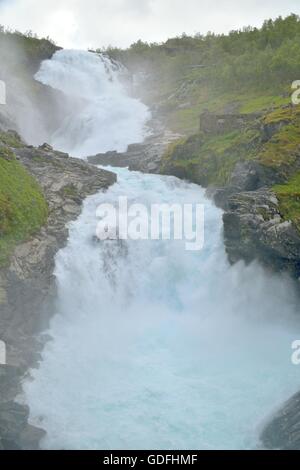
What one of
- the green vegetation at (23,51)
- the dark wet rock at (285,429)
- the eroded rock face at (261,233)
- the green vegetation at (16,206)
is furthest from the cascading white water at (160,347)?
the green vegetation at (23,51)

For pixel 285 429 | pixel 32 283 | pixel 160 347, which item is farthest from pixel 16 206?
pixel 285 429

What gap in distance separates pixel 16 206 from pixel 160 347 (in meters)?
9.94

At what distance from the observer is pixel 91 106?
200 ft

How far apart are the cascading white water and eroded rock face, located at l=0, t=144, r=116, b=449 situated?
738 millimetres

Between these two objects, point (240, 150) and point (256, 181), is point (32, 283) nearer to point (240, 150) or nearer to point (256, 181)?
point (256, 181)

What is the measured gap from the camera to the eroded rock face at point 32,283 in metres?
18.3

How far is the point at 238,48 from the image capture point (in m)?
70.9

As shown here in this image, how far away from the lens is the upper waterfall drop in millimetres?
53938

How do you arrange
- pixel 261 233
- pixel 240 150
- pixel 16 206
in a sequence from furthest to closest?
pixel 240 150
pixel 16 206
pixel 261 233

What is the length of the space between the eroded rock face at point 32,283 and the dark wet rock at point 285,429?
25.2ft

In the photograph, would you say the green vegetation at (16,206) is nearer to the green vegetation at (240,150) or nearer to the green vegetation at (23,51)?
the green vegetation at (240,150)

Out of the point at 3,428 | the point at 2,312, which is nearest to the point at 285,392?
the point at 3,428

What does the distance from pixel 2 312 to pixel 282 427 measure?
11.9m

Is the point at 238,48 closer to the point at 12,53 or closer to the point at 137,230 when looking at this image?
the point at 12,53
